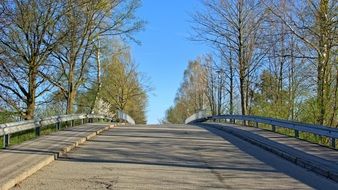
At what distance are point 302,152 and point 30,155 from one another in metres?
7.29

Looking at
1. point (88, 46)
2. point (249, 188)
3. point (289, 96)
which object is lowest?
point (249, 188)

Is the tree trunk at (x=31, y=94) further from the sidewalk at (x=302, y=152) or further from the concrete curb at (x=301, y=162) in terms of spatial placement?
the concrete curb at (x=301, y=162)

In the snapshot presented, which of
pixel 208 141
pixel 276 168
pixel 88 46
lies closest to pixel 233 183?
pixel 276 168

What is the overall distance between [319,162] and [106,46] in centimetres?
2564

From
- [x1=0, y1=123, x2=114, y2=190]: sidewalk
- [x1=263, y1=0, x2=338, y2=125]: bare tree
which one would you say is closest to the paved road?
[x1=0, y1=123, x2=114, y2=190]: sidewalk

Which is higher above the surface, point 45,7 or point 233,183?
point 45,7

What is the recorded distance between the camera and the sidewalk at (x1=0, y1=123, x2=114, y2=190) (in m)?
9.50

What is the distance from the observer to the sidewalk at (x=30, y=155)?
31.2 ft

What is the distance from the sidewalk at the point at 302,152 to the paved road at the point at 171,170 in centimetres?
28

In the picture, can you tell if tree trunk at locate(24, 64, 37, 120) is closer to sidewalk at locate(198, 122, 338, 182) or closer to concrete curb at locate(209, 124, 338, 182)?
sidewalk at locate(198, 122, 338, 182)

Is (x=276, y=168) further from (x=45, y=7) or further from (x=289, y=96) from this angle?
(x=289, y=96)

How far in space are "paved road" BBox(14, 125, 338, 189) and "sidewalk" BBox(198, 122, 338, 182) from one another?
28cm

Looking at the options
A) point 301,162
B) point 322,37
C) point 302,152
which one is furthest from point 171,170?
point 322,37

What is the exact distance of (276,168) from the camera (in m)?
12.1
